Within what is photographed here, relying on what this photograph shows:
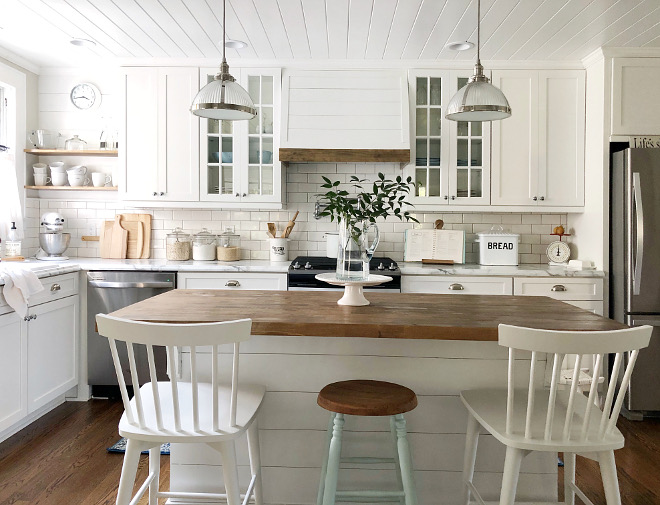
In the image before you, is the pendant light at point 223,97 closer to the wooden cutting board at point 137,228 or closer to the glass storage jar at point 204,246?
the glass storage jar at point 204,246

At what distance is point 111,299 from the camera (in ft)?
12.8

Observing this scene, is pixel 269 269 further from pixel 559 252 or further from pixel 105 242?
pixel 559 252

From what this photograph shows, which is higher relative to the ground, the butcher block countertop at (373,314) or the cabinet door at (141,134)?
the cabinet door at (141,134)

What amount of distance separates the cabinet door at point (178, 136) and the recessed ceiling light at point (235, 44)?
1.49ft

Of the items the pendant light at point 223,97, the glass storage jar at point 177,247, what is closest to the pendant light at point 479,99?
the pendant light at point 223,97

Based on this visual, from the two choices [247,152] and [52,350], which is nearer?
[52,350]

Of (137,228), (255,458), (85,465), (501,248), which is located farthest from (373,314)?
(137,228)

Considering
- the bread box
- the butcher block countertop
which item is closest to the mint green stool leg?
the butcher block countertop

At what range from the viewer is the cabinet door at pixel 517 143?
13.7ft

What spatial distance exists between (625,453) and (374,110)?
278cm

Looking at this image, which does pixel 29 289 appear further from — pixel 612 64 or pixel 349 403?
pixel 612 64

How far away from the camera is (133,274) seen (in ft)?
12.7

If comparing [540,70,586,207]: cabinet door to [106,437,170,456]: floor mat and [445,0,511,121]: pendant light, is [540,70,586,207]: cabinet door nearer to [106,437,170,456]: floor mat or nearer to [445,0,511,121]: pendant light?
[445,0,511,121]: pendant light

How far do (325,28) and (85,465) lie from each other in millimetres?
2926
